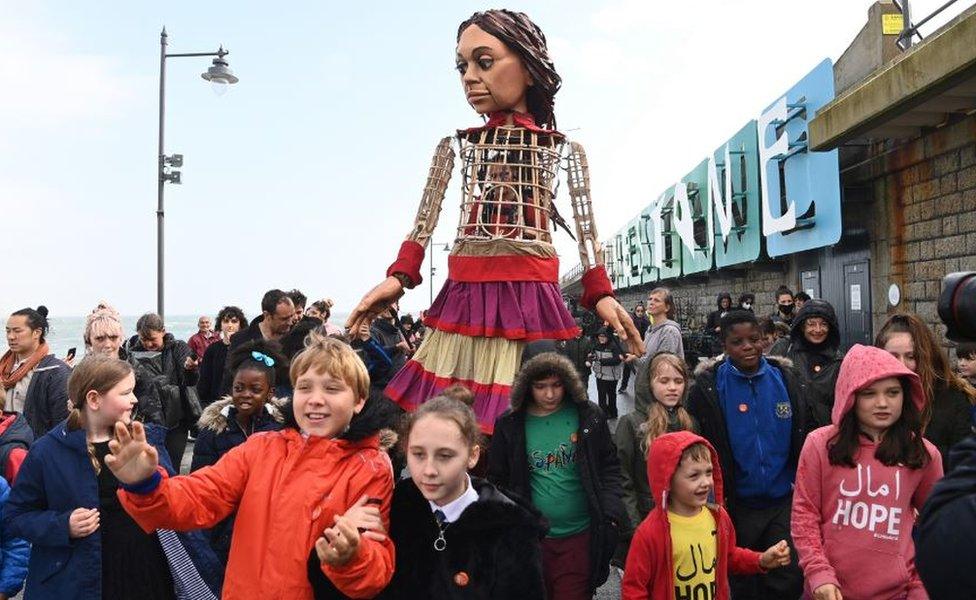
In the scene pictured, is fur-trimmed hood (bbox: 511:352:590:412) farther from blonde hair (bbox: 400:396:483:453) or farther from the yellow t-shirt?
blonde hair (bbox: 400:396:483:453)

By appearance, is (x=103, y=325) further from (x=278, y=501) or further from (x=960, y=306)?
(x=960, y=306)

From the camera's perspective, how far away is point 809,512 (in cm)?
252

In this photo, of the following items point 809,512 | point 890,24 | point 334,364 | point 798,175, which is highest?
point 890,24

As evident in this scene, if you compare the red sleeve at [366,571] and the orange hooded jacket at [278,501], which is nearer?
the red sleeve at [366,571]

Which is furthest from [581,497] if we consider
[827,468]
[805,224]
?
[805,224]

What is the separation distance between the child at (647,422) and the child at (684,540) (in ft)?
1.71

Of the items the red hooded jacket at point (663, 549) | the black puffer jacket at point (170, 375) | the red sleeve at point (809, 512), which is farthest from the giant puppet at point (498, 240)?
the black puffer jacket at point (170, 375)

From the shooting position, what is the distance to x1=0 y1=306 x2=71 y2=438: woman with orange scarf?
3.94 meters

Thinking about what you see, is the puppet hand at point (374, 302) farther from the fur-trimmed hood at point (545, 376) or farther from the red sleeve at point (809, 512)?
the red sleeve at point (809, 512)

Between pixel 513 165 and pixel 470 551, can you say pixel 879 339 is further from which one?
pixel 470 551

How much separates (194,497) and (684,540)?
1.70m

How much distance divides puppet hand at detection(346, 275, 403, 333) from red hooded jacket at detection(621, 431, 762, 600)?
71.2 inches

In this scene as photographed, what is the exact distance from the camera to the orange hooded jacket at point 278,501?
6.23 feet

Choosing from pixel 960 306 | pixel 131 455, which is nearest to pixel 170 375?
pixel 131 455
